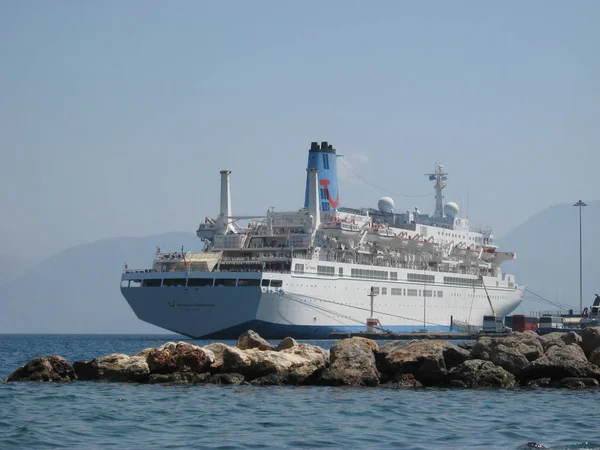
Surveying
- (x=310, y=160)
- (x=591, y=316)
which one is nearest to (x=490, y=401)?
(x=310, y=160)

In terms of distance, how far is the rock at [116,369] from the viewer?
2644 cm

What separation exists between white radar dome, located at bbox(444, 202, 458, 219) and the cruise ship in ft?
5.56

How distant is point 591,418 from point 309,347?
8853 mm

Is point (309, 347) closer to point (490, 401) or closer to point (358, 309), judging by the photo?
point (490, 401)

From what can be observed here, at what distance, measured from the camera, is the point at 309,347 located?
27.7m

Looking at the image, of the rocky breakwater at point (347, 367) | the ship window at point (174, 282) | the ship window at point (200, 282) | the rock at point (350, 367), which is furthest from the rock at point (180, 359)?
the ship window at point (174, 282)

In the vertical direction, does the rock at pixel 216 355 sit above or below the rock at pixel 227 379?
above

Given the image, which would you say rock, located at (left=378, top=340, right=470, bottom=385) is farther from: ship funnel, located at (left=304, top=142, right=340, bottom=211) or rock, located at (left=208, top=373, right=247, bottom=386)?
ship funnel, located at (left=304, top=142, right=340, bottom=211)

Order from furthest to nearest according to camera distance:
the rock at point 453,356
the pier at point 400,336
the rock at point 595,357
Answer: the pier at point 400,336 < the rock at point 595,357 < the rock at point 453,356

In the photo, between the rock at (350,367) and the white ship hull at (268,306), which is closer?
the rock at (350,367)

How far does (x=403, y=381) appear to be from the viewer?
26.2 m

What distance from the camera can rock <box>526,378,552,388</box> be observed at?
26.2m

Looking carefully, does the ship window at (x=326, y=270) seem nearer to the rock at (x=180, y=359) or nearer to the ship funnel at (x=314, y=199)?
the ship funnel at (x=314, y=199)

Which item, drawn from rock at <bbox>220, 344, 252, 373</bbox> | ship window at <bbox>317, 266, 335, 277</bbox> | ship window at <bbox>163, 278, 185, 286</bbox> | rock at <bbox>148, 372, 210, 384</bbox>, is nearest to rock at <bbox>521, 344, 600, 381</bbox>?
rock at <bbox>220, 344, 252, 373</bbox>
